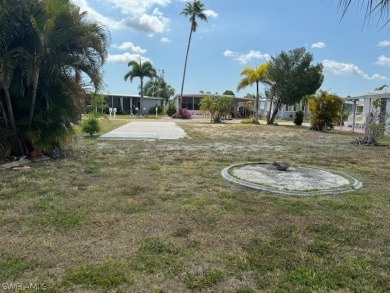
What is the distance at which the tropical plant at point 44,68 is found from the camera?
631 cm

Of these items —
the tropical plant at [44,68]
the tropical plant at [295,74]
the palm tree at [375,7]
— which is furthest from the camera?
the tropical plant at [295,74]

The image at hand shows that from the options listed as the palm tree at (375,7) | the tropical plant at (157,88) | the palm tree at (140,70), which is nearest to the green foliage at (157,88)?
the tropical plant at (157,88)

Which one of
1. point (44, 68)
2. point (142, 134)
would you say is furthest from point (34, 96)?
point (142, 134)

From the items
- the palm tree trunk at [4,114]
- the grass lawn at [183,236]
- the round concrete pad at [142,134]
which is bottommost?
the grass lawn at [183,236]

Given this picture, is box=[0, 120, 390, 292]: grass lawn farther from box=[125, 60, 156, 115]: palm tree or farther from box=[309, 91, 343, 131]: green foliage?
box=[125, 60, 156, 115]: palm tree

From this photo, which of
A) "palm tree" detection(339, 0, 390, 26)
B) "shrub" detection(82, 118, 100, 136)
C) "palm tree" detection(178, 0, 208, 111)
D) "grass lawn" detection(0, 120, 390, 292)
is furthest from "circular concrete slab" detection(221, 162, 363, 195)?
"palm tree" detection(178, 0, 208, 111)

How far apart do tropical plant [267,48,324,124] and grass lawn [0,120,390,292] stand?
779 inches

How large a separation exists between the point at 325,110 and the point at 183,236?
19.3 metres

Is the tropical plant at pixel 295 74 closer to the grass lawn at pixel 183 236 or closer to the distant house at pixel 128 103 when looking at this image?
the grass lawn at pixel 183 236

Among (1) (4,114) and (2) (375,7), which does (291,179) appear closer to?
(2) (375,7)

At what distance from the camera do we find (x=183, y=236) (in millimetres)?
3270

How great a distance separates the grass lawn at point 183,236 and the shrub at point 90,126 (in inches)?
291

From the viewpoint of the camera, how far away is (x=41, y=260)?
270 cm

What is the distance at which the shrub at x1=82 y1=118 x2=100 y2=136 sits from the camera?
43.1 ft
